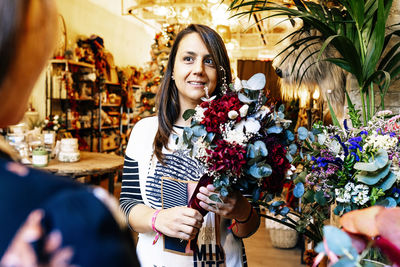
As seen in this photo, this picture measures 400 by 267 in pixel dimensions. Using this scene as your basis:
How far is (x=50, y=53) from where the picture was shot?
1.38 feet

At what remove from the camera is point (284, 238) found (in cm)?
455

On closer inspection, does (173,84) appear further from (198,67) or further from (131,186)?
(131,186)

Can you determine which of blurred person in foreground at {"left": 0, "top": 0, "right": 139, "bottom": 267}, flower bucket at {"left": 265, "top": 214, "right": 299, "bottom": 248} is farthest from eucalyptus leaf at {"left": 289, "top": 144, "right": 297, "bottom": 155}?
flower bucket at {"left": 265, "top": 214, "right": 299, "bottom": 248}

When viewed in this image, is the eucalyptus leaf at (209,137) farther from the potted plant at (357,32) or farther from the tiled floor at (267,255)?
the tiled floor at (267,255)

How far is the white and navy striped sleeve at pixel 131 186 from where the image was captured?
1.49 m

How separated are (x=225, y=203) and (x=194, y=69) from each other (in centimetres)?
57

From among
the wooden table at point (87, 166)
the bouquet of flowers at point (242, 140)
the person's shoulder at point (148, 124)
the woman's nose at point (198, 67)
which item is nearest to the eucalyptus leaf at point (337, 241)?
the bouquet of flowers at point (242, 140)

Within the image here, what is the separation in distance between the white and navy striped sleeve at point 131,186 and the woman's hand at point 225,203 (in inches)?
14.6

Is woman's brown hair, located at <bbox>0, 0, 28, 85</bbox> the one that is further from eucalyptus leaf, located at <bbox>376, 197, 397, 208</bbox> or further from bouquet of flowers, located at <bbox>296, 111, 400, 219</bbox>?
eucalyptus leaf, located at <bbox>376, 197, 397, 208</bbox>

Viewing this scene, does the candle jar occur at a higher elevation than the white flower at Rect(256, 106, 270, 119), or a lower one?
lower

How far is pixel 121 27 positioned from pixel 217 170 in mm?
8303

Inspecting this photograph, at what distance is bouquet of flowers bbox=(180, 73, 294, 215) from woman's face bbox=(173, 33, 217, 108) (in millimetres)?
302

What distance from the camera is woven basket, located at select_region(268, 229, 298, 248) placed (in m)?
4.52

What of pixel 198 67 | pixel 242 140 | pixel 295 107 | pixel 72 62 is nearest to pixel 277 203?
pixel 242 140
